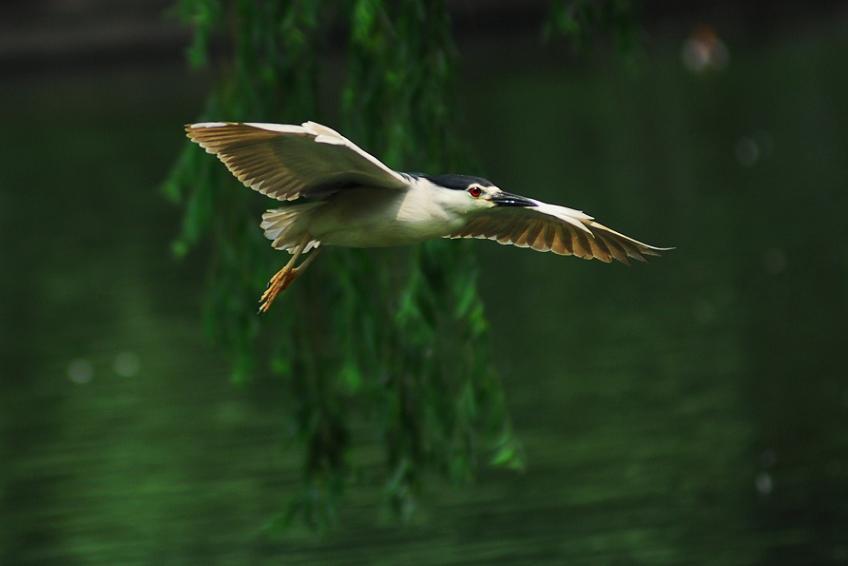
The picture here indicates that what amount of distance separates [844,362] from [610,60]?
88.5 feet

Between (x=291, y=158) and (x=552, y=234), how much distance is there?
1182 mm

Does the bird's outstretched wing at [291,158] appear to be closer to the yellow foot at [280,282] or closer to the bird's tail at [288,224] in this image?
the bird's tail at [288,224]

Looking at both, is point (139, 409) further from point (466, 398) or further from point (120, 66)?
point (120, 66)

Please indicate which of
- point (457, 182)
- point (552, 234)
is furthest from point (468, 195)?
point (552, 234)

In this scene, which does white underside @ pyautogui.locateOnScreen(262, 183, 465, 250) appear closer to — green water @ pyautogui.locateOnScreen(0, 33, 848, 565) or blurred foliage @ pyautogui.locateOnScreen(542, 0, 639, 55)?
blurred foliage @ pyautogui.locateOnScreen(542, 0, 639, 55)

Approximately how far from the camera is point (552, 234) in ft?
23.5

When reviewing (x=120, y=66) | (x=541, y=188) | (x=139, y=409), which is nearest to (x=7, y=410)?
(x=139, y=409)

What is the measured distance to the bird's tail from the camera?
6594 mm

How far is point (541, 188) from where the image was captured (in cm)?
2531

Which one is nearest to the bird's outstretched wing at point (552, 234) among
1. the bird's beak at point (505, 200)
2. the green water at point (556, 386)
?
the bird's beak at point (505, 200)

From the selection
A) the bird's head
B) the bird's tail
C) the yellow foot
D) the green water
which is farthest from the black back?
the green water

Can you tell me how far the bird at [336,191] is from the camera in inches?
247

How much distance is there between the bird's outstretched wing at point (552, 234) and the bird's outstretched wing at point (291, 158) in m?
0.62

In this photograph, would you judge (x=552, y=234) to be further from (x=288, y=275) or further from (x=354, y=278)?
(x=354, y=278)
